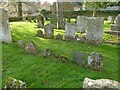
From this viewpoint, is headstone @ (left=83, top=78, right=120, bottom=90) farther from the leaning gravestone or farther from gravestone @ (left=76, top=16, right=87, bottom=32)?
gravestone @ (left=76, top=16, right=87, bottom=32)

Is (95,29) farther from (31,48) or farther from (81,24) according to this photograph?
(81,24)

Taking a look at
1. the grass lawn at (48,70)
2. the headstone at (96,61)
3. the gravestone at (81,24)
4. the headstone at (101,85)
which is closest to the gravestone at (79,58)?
the grass lawn at (48,70)

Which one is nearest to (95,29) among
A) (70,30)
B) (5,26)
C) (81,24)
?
(70,30)

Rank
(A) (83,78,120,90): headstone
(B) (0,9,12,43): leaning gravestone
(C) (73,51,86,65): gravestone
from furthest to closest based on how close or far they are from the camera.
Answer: (B) (0,9,12,43): leaning gravestone
(C) (73,51,86,65): gravestone
(A) (83,78,120,90): headstone

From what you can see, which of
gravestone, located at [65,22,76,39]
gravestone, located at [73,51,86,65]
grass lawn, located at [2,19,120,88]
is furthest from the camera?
gravestone, located at [65,22,76,39]

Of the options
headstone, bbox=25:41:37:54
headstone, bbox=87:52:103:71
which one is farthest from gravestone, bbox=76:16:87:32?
headstone, bbox=87:52:103:71

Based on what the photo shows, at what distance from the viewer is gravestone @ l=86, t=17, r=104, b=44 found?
13234 millimetres

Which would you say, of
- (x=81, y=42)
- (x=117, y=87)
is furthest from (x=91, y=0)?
(x=117, y=87)

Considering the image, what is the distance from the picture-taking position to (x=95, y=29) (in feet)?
44.2

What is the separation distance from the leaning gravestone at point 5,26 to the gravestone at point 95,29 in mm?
4663

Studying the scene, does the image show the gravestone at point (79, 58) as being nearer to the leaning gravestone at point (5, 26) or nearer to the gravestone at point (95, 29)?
the gravestone at point (95, 29)

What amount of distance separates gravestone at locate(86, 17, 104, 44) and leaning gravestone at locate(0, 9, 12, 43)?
4.66 meters

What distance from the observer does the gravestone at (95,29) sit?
43.4 ft

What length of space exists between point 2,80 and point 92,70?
3.42m
